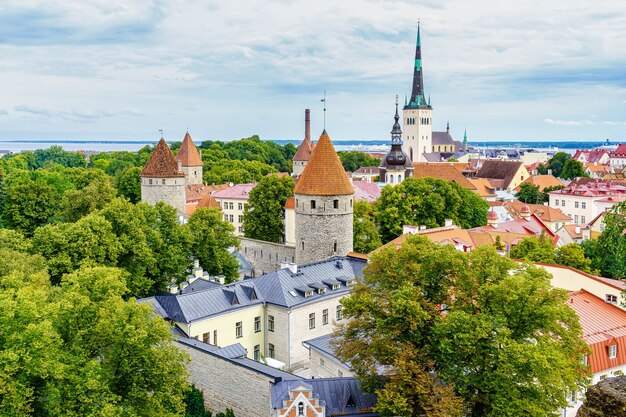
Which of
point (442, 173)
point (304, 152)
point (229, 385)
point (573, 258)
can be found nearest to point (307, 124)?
point (304, 152)

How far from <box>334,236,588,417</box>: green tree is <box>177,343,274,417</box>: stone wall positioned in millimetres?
3600

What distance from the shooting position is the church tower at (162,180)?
179ft

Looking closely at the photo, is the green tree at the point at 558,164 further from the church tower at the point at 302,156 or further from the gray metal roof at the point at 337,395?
the gray metal roof at the point at 337,395

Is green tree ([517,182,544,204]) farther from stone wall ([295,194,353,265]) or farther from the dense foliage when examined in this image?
the dense foliage

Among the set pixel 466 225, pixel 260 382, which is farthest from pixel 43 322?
pixel 466 225

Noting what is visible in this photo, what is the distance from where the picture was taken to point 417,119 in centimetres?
13250

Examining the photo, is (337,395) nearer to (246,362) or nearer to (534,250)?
(246,362)

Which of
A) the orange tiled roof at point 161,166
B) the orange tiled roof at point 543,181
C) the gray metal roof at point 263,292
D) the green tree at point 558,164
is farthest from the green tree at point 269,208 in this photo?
the green tree at point 558,164

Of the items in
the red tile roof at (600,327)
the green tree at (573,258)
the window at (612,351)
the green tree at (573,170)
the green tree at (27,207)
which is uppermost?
the green tree at (573,170)

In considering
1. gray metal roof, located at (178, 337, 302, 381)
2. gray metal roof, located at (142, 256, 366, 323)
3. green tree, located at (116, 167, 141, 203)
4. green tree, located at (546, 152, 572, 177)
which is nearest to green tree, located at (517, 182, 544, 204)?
green tree, located at (116, 167, 141, 203)

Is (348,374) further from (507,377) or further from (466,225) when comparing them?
(466,225)

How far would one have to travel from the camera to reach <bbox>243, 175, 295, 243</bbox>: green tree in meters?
52.3

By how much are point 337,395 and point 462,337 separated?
596 cm

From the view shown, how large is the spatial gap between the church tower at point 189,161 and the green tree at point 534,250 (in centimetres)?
4660
